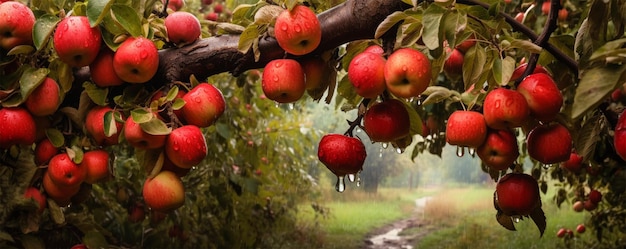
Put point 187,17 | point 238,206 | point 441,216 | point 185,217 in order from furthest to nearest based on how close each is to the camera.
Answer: point 441,216 → point 238,206 → point 185,217 → point 187,17

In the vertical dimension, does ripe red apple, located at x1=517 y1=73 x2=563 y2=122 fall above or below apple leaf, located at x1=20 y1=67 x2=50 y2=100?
above

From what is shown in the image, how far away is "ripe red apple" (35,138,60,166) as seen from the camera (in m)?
0.95

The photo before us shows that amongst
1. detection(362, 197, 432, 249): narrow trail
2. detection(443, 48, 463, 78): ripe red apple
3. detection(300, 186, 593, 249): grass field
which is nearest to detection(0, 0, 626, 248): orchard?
detection(443, 48, 463, 78): ripe red apple

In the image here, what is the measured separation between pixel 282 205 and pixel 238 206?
2.68 feet

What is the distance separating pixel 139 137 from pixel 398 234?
3.33m

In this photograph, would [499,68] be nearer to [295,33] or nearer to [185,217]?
[295,33]

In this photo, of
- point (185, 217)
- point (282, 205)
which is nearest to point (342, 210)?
point (282, 205)

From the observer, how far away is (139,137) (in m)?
0.74

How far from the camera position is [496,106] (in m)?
0.65

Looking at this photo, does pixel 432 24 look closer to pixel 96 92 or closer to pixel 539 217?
A: pixel 539 217

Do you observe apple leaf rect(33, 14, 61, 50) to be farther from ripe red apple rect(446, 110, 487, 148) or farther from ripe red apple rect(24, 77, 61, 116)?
ripe red apple rect(446, 110, 487, 148)

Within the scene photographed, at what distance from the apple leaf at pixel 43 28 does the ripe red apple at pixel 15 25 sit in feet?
0.13

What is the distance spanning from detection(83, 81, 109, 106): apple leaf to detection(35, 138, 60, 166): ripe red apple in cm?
16

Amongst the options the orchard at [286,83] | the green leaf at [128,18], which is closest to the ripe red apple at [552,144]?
the orchard at [286,83]
